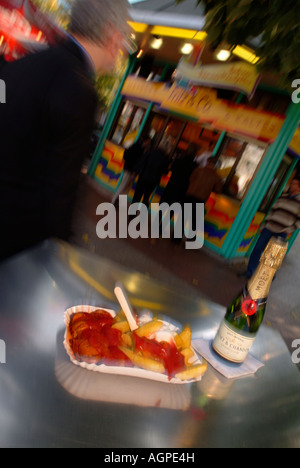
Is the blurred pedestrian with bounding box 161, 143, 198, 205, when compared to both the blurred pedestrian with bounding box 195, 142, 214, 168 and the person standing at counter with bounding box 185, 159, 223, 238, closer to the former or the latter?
the person standing at counter with bounding box 185, 159, 223, 238

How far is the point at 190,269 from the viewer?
223 inches

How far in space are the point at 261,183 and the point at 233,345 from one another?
6.03 m

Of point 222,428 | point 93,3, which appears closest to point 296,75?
point 93,3

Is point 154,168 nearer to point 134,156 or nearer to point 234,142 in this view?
point 134,156

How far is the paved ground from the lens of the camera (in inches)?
193

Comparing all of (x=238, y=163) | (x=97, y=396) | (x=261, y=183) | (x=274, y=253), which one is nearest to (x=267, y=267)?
(x=274, y=253)

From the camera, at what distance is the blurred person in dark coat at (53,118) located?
58.9 inches

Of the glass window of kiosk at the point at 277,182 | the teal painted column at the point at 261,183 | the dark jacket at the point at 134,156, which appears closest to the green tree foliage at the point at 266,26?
the teal painted column at the point at 261,183

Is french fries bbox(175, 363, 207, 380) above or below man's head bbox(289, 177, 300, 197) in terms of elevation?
below

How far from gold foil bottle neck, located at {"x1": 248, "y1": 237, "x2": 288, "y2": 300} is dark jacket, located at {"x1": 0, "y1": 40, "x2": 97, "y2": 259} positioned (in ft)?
2.98

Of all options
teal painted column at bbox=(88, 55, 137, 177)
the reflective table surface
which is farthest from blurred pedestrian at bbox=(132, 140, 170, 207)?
the reflective table surface

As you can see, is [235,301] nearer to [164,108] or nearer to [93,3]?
[93,3]

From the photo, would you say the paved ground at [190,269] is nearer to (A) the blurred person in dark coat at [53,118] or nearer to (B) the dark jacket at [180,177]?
(B) the dark jacket at [180,177]

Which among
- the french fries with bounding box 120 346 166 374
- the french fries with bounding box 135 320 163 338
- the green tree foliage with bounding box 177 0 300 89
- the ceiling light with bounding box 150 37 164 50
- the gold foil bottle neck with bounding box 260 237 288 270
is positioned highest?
the ceiling light with bounding box 150 37 164 50
